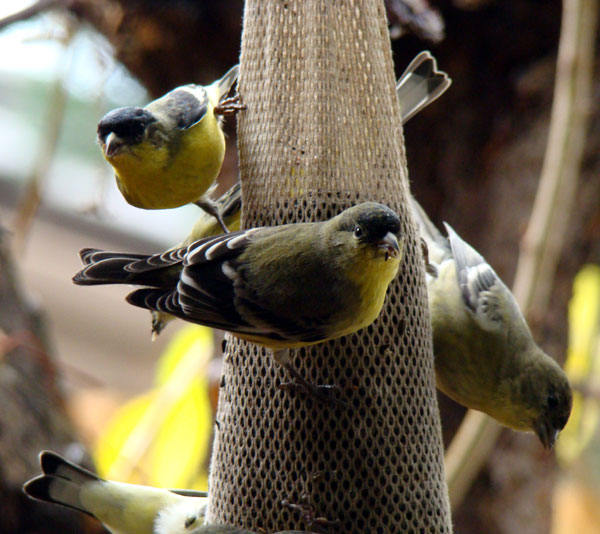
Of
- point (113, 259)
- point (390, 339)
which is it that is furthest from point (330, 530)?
point (113, 259)

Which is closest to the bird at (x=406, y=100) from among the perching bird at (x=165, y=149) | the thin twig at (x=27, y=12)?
the perching bird at (x=165, y=149)

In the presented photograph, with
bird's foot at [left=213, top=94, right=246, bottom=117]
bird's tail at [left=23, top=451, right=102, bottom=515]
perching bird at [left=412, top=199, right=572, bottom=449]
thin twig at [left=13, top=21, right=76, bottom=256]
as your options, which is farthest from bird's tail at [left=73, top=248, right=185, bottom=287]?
thin twig at [left=13, top=21, right=76, bottom=256]

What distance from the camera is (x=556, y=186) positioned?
3.22 meters

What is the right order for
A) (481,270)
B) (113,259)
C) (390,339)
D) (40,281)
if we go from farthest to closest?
(40,281) < (481,270) < (390,339) < (113,259)

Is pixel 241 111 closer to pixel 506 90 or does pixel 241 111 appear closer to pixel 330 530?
pixel 330 530

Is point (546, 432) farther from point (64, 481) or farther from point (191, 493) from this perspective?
point (64, 481)

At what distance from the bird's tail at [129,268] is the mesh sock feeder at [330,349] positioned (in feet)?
1.18

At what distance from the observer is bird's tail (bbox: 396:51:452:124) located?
3039 mm

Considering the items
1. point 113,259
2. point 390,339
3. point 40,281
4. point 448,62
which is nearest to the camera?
point 113,259

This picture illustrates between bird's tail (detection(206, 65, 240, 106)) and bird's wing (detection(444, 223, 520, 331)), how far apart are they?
3.19ft

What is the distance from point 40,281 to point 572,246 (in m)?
6.72

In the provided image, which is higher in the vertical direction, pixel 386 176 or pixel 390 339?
pixel 386 176

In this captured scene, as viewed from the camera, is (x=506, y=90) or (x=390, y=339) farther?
(x=506, y=90)

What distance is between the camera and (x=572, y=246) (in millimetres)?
4488
